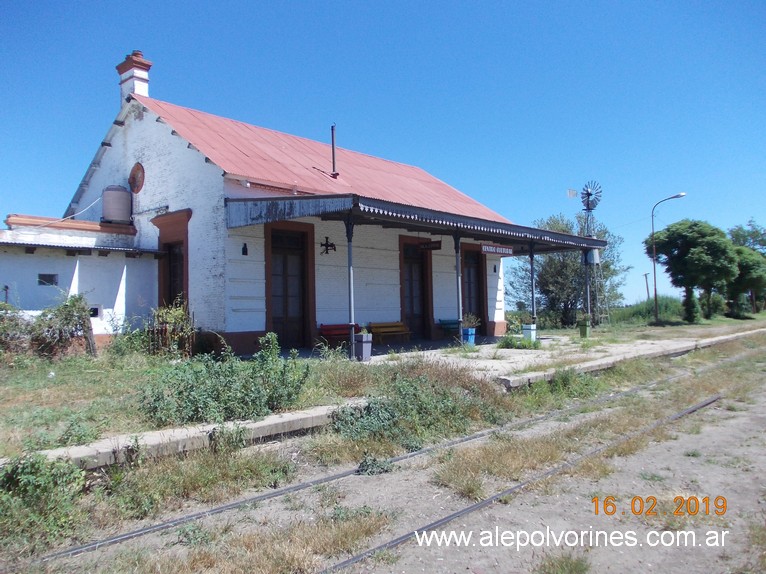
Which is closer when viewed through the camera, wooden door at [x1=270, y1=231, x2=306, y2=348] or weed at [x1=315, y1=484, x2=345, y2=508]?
weed at [x1=315, y1=484, x2=345, y2=508]

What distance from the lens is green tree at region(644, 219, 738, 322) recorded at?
98.2 ft

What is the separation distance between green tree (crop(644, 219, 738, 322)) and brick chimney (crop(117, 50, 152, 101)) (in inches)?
1065

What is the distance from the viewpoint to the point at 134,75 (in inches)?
632

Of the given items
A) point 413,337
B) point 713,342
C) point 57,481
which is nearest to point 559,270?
point 713,342

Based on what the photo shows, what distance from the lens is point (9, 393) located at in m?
7.94

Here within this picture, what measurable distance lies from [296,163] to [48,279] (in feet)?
22.3

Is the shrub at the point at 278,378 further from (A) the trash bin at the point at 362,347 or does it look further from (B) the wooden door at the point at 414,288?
(B) the wooden door at the point at 414,288

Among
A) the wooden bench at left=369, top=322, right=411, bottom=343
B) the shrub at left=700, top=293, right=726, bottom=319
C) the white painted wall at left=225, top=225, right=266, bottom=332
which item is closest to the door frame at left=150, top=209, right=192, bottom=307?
the white painted wall at left=225, top=225, right=266, bottom=332

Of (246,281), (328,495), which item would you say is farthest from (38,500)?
(246,281)

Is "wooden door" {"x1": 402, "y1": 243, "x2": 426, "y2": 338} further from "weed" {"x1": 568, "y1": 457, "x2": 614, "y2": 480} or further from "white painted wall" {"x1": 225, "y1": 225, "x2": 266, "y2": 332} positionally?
"weed" {"x1": 568, "y1": 457, "x2": 614, "y2": 480}

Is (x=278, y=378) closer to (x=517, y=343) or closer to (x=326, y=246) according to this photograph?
(x=326, y=246)

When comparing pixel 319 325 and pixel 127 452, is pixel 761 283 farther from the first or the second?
pixel 127 452

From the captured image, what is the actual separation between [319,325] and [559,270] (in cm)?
1731
